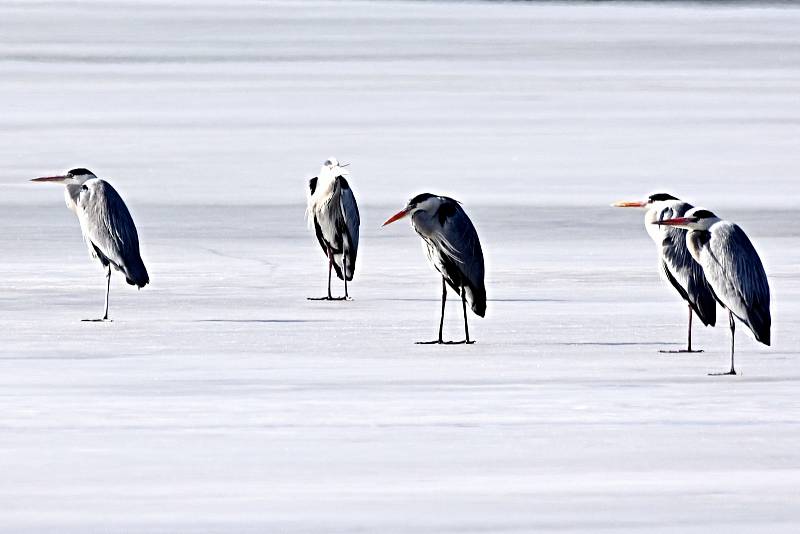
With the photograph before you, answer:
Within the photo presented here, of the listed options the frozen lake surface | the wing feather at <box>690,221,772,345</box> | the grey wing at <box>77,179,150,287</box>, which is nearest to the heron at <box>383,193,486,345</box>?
the frozen lake surface

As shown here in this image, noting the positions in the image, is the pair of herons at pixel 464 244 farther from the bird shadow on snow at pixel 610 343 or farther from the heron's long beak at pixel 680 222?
the bird shadow on snow at pixel 610 343

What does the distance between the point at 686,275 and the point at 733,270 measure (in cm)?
77

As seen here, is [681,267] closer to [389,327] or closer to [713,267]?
[713,267]

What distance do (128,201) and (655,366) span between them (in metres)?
9.28

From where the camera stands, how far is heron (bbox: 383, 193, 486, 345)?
10.7 meters

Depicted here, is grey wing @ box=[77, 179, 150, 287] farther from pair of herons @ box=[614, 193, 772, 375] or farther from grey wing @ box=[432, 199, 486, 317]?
pair of herons @ box=[614, 193, 772, 375]

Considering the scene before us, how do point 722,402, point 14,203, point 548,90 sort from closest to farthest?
point 722,402, point 14,203, point 548,90

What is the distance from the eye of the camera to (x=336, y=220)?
13.0 meters

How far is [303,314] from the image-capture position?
39.1ft

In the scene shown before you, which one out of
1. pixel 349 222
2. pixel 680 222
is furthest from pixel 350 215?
pixel 680 222

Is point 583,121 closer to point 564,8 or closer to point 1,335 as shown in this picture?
point 1,335

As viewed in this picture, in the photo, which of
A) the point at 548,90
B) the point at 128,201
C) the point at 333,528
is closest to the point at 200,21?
the point at 548,90

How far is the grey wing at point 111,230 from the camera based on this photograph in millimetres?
11547

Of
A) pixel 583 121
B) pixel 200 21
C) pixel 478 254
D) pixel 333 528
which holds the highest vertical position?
pixel 200 21
